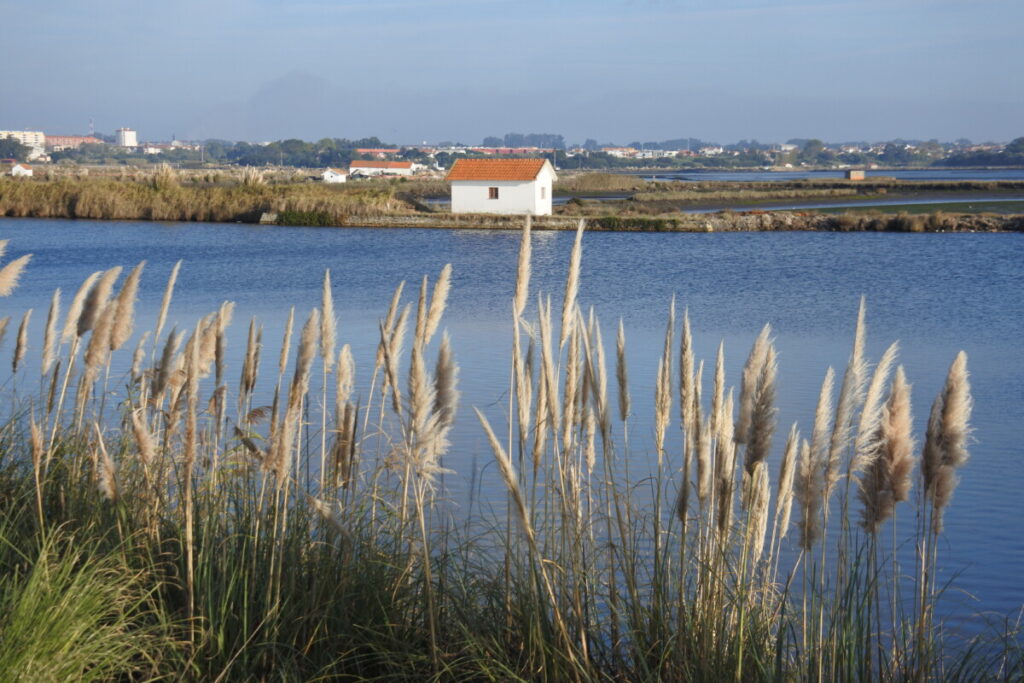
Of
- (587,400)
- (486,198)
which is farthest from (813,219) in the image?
(587,400)

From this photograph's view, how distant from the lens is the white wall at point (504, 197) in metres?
45.0

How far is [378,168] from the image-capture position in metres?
141

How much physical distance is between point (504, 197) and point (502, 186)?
460 millimetres

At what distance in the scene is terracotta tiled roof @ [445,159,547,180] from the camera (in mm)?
44969

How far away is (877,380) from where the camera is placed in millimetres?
2783

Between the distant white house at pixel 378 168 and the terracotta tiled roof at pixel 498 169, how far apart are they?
286 ft

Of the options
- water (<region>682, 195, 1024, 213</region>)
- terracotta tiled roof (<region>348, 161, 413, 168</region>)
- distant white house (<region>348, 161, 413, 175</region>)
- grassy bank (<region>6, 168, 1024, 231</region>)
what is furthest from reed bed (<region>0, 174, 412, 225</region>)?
terracotta tiled roof (<region>348, 161, 413, 168</region>)

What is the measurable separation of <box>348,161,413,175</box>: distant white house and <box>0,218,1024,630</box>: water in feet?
299

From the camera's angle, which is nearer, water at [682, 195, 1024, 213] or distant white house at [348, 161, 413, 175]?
water at [682, 195, 1024, 213]

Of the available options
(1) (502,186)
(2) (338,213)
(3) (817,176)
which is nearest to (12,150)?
(3) (817,176)

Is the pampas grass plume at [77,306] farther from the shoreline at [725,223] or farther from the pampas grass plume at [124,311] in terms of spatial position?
the shoreline at [725,223]

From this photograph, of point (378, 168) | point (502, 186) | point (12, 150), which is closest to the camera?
point (502, 186)

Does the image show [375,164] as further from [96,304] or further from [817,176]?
[96,304]

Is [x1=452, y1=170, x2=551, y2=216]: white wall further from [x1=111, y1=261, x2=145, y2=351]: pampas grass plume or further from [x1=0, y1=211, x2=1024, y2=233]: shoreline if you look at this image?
[x1=111, y1=261, x2=145, y2=351]: pampas grass plume
